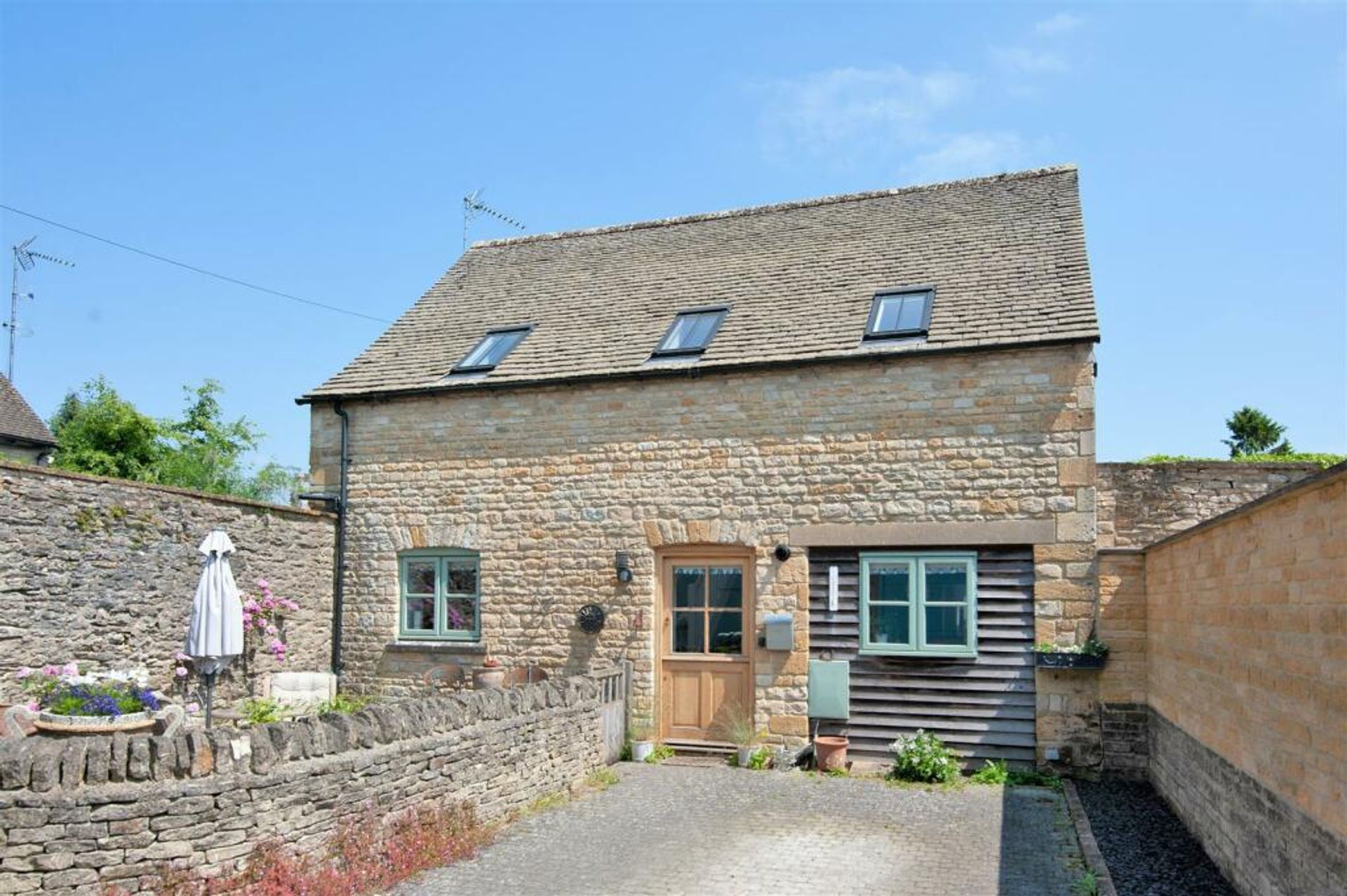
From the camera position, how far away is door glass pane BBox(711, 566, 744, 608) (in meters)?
12.3

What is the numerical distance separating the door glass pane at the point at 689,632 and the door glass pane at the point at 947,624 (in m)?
2.58

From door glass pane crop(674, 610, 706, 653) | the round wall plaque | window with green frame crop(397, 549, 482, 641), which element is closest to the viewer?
door glass pane crop(674, 610, 706, 653)

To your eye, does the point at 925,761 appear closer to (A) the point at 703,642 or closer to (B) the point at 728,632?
(B) the point at 728,632

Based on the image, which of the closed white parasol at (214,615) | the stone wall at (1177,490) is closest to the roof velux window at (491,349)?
the closed white parasol at (214,615)

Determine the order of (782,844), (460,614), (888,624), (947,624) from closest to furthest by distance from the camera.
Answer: (782,844) < (947,624) < (888,624) < (460,614)

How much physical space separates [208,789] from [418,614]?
729 centimetres

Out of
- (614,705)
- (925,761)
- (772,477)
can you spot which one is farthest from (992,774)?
(614,705)

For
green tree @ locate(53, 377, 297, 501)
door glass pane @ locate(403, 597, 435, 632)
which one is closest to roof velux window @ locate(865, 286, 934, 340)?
door glass pane @ locate(403, 597, 435, 632)

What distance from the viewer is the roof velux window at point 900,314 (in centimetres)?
1212

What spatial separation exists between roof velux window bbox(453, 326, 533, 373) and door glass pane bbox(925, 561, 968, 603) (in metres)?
6.14

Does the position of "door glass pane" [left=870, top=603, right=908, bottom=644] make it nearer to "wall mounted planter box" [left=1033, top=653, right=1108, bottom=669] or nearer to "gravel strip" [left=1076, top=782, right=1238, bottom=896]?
"wall mounted planter box" [left=1033, top=653, right=1108, bottom=669]

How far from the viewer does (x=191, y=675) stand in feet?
38.6

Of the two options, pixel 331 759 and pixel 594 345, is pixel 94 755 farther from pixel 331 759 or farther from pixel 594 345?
pixel 594 345

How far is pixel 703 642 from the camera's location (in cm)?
1238
